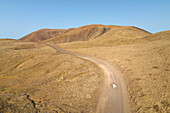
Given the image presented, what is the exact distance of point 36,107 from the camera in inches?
448

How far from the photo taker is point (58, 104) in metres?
12.3

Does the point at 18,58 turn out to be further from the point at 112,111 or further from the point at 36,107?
the point at 112,111

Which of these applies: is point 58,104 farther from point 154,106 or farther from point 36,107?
point 154,106

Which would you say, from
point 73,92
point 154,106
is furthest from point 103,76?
point 154,106

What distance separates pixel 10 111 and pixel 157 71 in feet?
74.5

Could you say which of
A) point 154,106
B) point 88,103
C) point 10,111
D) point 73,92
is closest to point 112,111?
point 88,103

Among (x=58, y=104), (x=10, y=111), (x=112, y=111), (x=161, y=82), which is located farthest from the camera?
(x=161, y=82)

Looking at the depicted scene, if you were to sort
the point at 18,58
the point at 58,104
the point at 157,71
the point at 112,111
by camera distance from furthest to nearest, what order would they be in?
the point at 18,58 → the point at 157,71 → the point at 58,104 → the point at 112,111

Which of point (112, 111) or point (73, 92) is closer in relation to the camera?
point (112, 111)

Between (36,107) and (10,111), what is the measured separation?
2.51 m

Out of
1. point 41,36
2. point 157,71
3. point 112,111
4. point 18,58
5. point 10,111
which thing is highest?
point 41,36

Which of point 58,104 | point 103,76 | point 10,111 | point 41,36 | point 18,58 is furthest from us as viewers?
point 41,36

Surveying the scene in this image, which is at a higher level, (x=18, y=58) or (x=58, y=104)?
(x=18, y=58)

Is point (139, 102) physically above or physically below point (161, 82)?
below
